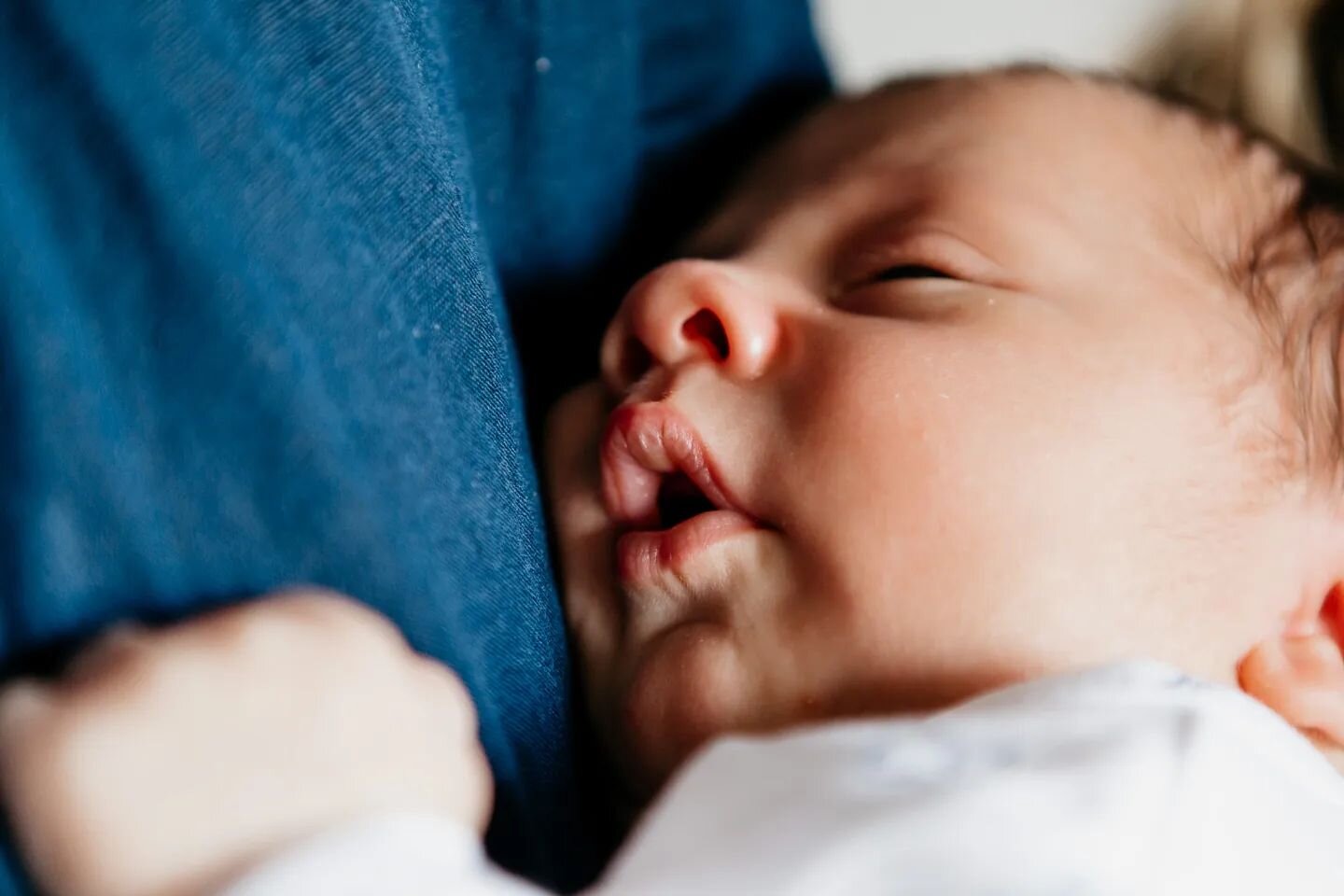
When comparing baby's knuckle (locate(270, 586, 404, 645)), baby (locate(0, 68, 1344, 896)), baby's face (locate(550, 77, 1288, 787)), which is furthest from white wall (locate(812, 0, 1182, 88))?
baby's knuckle (locate(270, 586, 404, 645))

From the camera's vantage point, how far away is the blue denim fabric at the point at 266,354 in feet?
1.40

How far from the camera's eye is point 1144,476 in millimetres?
674

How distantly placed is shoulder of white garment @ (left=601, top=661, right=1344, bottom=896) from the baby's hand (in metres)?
0.11

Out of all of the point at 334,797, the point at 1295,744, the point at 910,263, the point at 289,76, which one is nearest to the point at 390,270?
the point at 289,76

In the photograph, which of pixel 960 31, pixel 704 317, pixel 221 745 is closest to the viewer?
pixel 221 745

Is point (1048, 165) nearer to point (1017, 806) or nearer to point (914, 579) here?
point (914, 579)

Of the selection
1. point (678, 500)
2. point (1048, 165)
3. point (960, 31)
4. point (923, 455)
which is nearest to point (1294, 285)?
point (1048, 165)

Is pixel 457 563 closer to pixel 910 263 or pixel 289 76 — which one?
pixel 289 76

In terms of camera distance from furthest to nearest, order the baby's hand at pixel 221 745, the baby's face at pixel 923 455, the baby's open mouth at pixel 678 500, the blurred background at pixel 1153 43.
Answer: the blurred background at pixel 1153 43 < the baby's open mouth at pixel 678 500 < the baby's face at pixel 923 455 < the baby's hand at pixel 221 745

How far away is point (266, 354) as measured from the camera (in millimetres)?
464

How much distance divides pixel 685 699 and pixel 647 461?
14 centimetres

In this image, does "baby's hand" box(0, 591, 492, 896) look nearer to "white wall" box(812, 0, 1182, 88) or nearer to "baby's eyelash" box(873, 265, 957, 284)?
"baby's eyelash" box(873, 265, 957, 284)

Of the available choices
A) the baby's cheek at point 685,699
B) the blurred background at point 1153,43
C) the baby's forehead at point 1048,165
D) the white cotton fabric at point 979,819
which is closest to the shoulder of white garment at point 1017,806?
the white cotton fabric at point 979,819

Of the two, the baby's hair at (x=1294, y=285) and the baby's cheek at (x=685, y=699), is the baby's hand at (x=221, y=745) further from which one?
the baby's hair at (x=1294, y=285)
